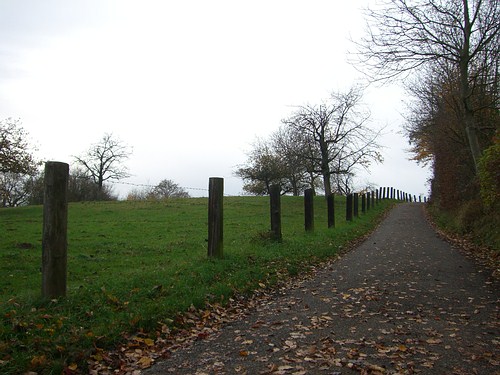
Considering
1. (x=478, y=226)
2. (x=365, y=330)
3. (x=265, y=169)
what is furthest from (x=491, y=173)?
Answer: (x=265, y=169)

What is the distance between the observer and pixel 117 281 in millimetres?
7043

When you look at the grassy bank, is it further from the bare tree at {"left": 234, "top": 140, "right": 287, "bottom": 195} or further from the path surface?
the bare tree at {"left": 234, "top": 140, "right": 287, "bottom": 195}

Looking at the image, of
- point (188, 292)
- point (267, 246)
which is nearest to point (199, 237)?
point (267, 246)

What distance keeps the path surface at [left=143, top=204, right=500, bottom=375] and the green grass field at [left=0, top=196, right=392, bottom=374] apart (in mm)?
822

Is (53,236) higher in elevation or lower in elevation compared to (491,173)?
lower

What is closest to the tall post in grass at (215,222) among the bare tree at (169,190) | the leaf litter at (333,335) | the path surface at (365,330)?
the leaf litter at (333,335)

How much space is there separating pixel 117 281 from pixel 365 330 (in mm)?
4065

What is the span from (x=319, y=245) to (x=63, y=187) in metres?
8.04

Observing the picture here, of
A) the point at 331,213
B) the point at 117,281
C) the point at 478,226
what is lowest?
the point at 117,281

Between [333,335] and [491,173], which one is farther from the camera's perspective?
[491,173]

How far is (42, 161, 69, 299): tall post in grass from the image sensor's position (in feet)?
18.2

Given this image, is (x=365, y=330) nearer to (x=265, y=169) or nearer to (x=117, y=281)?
(x=117, y=281)

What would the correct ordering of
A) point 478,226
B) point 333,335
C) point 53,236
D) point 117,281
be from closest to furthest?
point 333,335, point 53,236, point 117,281, point 478,226

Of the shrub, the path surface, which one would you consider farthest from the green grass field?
the shrub
